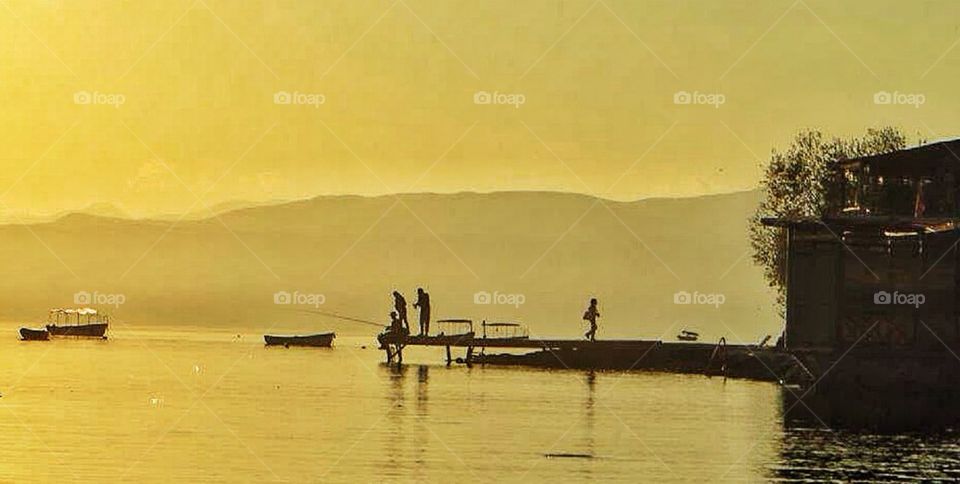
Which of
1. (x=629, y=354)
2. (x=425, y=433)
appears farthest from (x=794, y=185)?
(x=425, y=433)

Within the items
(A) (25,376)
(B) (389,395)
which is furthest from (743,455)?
(A) (25,376)

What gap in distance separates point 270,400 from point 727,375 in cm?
4259

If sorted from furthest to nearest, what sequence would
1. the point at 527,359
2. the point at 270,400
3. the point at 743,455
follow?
the point at 527,359 → the point at 270,400 → the point at 743,455

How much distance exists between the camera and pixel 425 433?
245 feet

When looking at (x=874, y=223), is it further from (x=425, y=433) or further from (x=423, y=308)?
(x=423, y=308)

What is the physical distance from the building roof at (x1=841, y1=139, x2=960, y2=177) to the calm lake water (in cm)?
1243

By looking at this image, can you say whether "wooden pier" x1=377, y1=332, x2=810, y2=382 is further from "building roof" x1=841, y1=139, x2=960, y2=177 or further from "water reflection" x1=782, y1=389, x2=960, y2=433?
"building roof" x1=841, y1=139, x2=960, y2=177

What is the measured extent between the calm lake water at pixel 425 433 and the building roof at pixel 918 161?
1243cm

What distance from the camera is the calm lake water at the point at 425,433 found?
61.0m

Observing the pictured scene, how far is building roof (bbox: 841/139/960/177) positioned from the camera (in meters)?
99.8

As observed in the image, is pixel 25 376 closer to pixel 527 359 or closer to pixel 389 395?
pixel 389 395

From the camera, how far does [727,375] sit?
429 feet

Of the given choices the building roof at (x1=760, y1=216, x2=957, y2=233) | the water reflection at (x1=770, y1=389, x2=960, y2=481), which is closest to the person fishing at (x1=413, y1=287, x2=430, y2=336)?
the water reflection at (x1=770, y1=389, x2=960, y2=481)

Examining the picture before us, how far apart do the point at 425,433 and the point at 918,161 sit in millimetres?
37119
